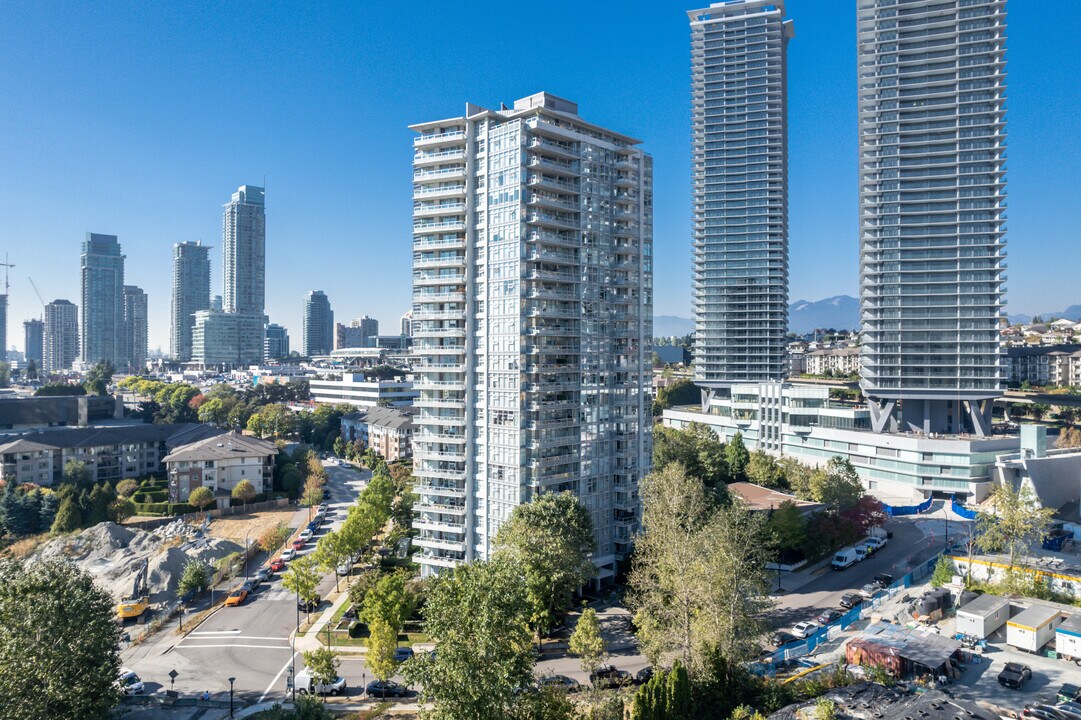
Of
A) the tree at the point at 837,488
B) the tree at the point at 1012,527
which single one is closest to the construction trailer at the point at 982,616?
the tree at the point at 1012,527

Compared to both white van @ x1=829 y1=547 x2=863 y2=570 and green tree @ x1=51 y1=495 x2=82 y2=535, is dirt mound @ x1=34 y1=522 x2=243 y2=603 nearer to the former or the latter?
green tree @ x1=51 y1=495 x2=82 y2=535

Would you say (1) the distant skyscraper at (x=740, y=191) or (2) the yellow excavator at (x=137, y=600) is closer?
(2) the yellow excavator at (x=137, y=600)

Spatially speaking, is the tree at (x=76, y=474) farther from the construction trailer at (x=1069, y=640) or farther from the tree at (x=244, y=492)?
the construction trailer at (x=1069, y=640)

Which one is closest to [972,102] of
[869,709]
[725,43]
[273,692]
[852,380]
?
[725,43]

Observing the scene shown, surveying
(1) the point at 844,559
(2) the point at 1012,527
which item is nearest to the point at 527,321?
(1) the point at 844,559

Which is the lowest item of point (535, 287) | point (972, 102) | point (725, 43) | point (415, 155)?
point (535, 287)

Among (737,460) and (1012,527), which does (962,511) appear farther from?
(1012,527)

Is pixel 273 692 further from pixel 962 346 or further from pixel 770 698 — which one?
pixel 962 346
